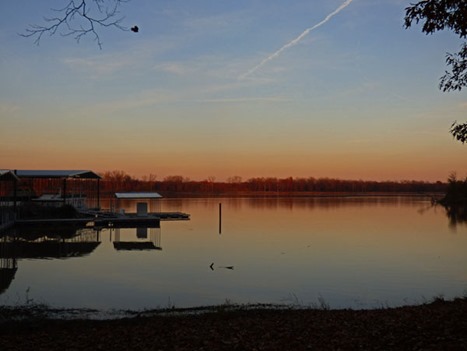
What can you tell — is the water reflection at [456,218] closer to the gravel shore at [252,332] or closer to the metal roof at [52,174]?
the metal roof at [52,174]

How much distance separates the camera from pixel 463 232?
25250 millimetres

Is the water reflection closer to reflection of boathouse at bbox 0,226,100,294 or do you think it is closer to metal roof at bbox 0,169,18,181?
reflection of boathouse at bbox 0,226,100,294

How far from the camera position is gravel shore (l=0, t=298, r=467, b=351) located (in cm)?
555

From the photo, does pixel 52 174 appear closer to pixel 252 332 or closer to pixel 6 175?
pixel 6 175

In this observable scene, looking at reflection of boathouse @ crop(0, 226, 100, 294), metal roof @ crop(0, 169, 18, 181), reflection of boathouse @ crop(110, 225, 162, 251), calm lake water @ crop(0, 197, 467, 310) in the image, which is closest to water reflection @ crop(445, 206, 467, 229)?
Answer: calm lake water @ crop(0, 197, 467, 310)

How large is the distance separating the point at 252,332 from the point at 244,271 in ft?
24.7

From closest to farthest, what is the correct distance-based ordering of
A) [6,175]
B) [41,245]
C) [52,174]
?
[41,245], [6,175], [52,174]

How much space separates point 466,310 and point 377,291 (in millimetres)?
4857

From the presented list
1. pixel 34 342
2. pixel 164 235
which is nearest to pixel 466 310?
pixel 34 342

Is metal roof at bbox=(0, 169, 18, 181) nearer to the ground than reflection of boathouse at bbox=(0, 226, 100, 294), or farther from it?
farther from it

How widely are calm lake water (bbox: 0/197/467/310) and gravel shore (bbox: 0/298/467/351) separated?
2.26 metres

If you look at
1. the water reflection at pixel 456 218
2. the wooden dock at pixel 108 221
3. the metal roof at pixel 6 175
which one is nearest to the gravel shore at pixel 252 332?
the metal roof at pixel 6 175

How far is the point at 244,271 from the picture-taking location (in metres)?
14.0

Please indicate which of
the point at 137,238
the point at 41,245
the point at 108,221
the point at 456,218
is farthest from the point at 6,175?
the point at 456,218
